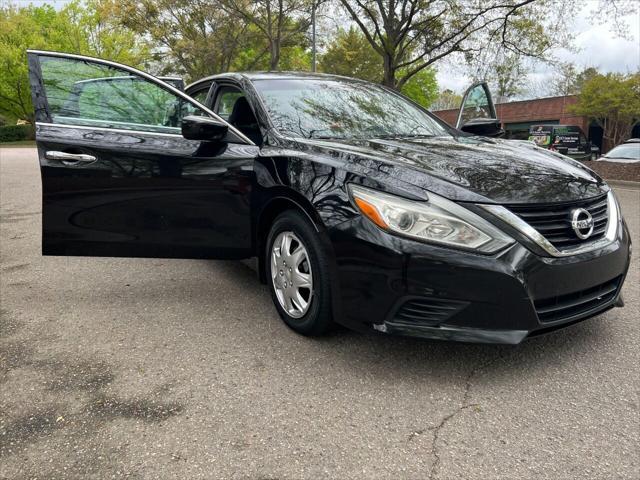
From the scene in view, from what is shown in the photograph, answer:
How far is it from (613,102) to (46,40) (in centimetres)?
4121

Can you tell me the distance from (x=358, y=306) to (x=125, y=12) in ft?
93.0

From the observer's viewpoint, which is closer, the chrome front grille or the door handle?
the chrome front grille

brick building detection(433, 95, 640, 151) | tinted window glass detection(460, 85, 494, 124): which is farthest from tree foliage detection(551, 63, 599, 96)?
tinted window glass detection(460, 85, 494, 124)

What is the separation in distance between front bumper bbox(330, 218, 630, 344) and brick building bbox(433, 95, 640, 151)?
124ft

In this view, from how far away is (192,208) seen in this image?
10.7ft

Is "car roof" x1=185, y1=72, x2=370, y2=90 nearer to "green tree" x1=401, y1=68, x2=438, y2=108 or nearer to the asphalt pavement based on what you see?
the asphalt pavement

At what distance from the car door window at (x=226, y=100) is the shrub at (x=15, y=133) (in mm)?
48685

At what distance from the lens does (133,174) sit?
3.26 m

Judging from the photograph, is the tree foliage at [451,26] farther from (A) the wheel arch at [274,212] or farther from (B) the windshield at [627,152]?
(A) the wheel arch at [274,212]

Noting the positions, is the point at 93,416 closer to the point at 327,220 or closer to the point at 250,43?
the point at 327,220

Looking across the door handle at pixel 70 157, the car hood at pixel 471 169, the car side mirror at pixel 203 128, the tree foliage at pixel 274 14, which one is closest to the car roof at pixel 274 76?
the car side mirror at pixel 203 128

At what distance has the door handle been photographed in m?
3.14

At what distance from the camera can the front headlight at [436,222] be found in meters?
2.23

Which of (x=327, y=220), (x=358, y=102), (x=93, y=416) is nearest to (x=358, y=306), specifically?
(x=327, y=220)
